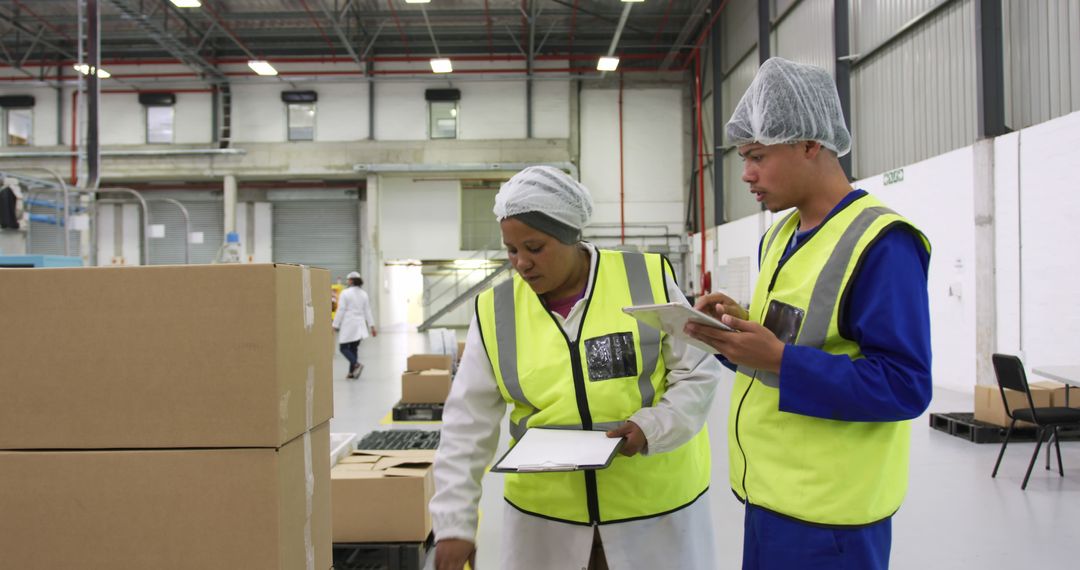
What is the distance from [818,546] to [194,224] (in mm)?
21896

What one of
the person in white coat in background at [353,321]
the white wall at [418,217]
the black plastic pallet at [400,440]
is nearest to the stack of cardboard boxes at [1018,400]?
the black plastic pallet at [400,440]

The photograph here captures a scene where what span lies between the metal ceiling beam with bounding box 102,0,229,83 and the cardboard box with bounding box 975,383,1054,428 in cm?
1620

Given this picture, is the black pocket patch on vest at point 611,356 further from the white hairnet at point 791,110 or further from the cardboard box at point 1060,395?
the cardboard box at point 1060,395

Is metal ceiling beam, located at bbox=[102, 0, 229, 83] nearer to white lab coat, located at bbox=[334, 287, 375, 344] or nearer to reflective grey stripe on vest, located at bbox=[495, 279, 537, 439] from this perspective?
white lab coat, located at bbox=[334, 287, 375, 344]

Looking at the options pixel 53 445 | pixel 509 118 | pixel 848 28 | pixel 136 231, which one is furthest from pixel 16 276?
pixel 136 231

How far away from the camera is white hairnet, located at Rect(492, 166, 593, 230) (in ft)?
4.99

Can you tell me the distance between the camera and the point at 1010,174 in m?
6.54

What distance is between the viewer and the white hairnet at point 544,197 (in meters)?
1.52

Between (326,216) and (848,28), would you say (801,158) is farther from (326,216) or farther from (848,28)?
(326,216)

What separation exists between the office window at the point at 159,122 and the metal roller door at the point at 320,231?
11.6 ft

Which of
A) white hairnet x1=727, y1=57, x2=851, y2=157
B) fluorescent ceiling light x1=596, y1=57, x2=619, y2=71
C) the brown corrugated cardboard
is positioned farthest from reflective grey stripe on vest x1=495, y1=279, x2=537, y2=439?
fluorescent ceiling light x1=596, y1=57, x2=619, y2=71

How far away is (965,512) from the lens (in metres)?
3.78

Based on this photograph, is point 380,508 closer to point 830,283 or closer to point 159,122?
point 830,283

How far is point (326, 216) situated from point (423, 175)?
3.62m
